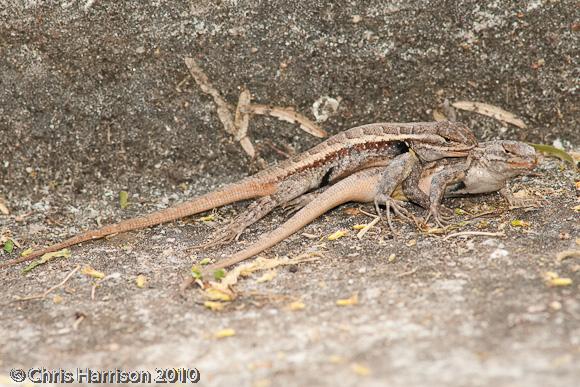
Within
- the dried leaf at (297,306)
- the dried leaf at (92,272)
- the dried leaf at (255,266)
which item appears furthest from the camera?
the dried leaf at (92,272)

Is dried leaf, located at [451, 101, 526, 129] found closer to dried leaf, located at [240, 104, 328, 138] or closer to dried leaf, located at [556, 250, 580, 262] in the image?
dried leaf, located at [240, 104, 328, 138]

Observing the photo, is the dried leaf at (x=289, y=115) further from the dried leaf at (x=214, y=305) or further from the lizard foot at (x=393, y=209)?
the dried leaf at (x=214, y=305)

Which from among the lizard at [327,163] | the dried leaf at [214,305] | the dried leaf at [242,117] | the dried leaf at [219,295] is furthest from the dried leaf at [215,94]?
the dried leaf at [214,305]

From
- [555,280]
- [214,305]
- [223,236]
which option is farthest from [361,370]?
[223,236]

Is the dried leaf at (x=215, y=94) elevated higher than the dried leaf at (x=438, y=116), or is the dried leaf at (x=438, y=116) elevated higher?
the dried leaf at (x=215, y=94)

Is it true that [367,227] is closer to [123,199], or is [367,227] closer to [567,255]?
[567,255]

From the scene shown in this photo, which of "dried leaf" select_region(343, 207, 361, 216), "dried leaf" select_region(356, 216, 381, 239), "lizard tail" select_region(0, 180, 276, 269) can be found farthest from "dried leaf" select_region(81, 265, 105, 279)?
"dried leaf" select_region(343, 207, 361, 216)

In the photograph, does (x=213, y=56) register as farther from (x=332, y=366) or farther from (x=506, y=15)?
(x=332, y=366)
